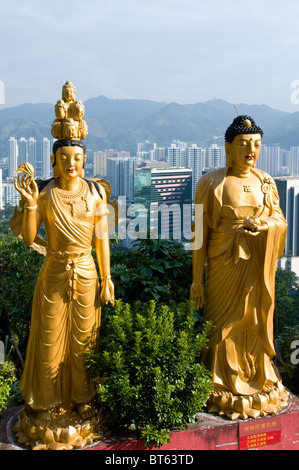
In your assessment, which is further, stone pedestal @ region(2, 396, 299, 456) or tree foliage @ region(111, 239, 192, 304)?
tree foliage @ region(111, 239, 192, 304)

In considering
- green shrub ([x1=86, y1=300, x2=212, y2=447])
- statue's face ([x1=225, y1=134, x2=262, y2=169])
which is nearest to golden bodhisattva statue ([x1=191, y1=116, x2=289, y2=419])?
statue's face ([x1=225, y1=134, x2=262, y2=169])

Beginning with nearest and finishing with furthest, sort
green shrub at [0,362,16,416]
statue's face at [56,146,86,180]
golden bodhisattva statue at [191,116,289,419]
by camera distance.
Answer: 1. statue's face at [56,146,86,180]
2. green shrub at [0,362,16,416]
3. golden bodhisattva statue at [191,116,289,419]

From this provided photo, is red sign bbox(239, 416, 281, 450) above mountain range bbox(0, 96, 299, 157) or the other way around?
the other way around

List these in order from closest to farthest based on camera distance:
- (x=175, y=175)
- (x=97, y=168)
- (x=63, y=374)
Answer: (x=63, y=374) → (x=175, y=175) → (x=97, y=168)

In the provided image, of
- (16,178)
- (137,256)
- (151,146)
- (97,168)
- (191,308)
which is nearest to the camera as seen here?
(16,178)

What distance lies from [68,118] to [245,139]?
4.64ft

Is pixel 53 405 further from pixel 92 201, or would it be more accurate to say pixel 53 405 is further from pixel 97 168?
pixel 97 168

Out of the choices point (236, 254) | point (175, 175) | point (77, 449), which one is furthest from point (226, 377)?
point (175, 175)

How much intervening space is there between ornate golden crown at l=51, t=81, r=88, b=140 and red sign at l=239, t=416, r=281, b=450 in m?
2.63

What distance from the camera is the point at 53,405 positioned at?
3820 millimetres

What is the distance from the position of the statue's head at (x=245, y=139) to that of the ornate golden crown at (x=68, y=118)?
1.22 metres

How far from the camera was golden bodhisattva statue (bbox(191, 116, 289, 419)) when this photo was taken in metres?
4.12

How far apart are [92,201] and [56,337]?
1.06 metres

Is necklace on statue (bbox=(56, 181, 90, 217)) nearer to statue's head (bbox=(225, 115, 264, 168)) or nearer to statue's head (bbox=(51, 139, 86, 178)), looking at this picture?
statue's head (bbox=(51, 139, 86, 178))
